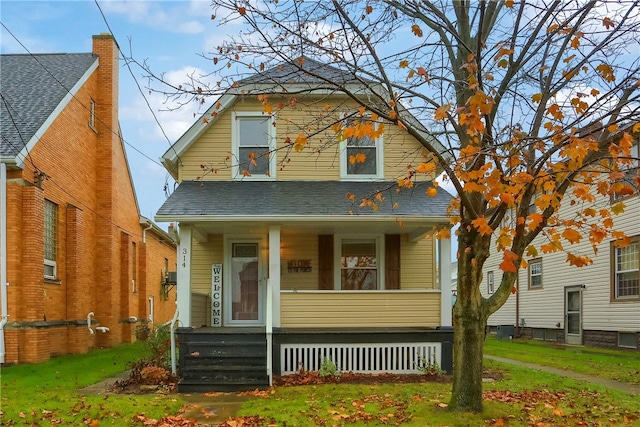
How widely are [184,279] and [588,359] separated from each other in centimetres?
1041

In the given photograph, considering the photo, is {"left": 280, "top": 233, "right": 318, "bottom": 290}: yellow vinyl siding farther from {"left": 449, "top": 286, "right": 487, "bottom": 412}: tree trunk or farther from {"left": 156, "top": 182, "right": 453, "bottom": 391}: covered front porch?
{"left": 449, "top": 286, "right": 487, "bottom": 412}: tree trunk

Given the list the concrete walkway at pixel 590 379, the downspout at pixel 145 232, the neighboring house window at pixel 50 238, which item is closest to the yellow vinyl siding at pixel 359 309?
the concrete walkway at pixel 590 379

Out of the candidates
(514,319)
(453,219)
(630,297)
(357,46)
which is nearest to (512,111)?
(453,219)

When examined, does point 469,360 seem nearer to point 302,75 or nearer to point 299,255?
point 302,75

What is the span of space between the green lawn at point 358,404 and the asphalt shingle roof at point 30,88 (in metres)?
5.34

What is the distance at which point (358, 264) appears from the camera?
13.6 meters

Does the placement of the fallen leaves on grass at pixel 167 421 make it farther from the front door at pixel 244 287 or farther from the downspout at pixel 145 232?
the downspout at pixel 145 232

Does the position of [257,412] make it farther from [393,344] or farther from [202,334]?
[393,344]

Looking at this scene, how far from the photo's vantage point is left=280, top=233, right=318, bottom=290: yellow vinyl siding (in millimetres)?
13502

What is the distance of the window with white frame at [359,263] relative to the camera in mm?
13500

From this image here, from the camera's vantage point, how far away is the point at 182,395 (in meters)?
9.48

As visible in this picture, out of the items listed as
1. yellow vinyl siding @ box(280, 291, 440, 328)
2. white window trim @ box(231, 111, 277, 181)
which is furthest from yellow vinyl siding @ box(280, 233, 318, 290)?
yellow vinyl siding @ box(280, 291, 440, 328)

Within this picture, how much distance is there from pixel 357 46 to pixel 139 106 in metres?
6.37

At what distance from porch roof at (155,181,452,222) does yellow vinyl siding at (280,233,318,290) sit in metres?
1.31
